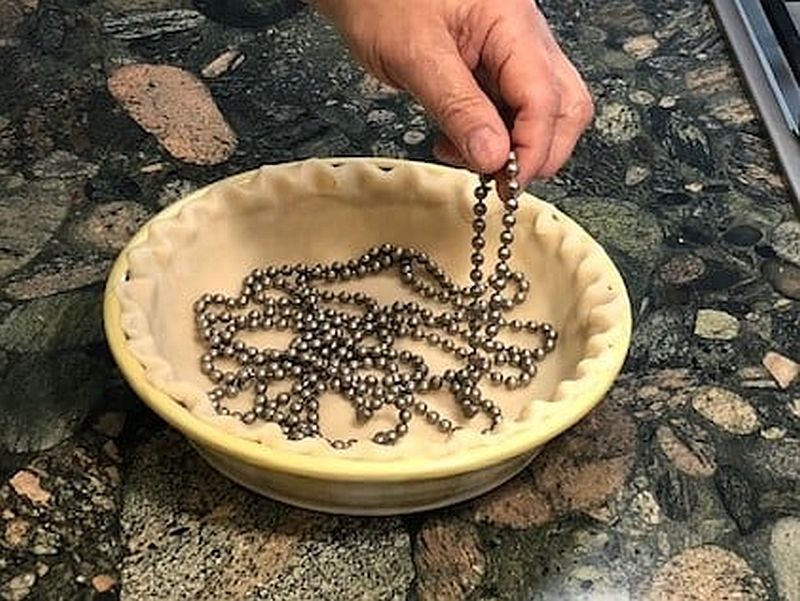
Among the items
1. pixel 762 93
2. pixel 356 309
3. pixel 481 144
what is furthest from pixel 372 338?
pixel 762 93

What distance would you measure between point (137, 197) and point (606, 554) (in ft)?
1.12

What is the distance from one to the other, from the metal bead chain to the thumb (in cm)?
3

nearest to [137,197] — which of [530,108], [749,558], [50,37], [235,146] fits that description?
[235,146]

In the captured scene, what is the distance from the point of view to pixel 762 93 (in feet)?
2.98

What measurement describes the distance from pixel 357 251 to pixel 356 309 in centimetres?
3

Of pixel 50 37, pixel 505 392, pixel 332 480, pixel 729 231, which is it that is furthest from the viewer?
pixel 50 37

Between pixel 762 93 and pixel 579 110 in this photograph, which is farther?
pixel 762 93

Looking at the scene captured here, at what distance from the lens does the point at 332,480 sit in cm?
58

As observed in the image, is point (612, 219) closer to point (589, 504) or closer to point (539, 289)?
point (539, 289)

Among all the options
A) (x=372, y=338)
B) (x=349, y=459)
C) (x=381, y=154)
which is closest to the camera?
(x=349, y=459)

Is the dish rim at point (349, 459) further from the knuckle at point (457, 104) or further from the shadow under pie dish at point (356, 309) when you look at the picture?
Answer: the knuckle at point (457, 104)

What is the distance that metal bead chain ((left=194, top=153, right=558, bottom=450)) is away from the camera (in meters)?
0.68

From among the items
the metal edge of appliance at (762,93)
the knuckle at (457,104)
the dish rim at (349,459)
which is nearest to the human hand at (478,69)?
the knuckle at (457,104)

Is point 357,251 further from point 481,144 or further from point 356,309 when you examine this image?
point 481,144
